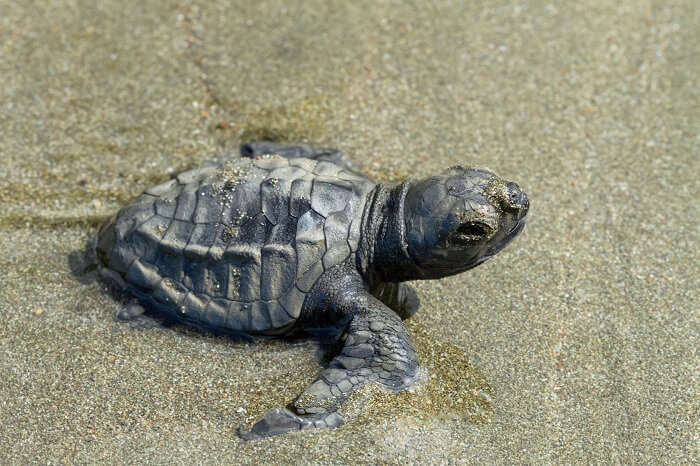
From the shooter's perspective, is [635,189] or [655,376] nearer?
[655,376]

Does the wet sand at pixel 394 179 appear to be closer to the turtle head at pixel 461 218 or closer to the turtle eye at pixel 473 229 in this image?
the turtle head at pixel 461 218

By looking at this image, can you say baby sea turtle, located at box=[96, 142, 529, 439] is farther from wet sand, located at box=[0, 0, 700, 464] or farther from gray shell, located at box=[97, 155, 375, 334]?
wet sand, located at box=[0, 0, 700, 464]

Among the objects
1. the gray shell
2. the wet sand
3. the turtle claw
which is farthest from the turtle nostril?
the turtle claw

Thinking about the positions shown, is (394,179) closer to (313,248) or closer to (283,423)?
(313,248)

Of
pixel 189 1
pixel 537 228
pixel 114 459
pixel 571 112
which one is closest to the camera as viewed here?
pixel 114 459

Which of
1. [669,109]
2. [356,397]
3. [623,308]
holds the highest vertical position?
[669,109]

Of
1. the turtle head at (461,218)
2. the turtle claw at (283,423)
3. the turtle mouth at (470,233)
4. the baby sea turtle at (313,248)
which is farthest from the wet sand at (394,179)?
the turtle mouth at (470,233)

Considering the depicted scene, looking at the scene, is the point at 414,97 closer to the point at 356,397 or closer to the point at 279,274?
the point at 279,274

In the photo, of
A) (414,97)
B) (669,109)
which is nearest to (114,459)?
(414,97)
